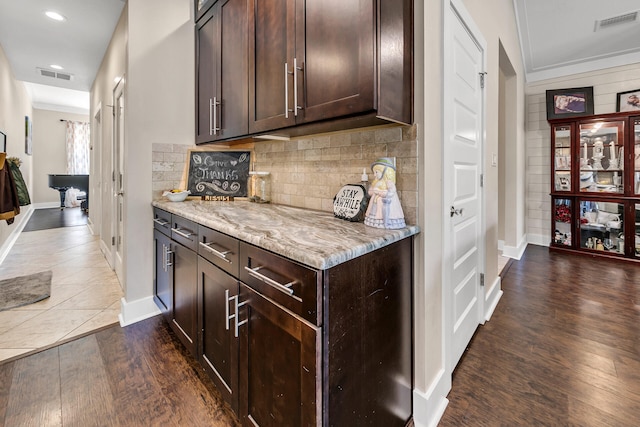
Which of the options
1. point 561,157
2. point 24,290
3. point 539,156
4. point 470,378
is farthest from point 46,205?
point 561,157

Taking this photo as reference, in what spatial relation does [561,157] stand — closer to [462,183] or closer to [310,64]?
[462,183]

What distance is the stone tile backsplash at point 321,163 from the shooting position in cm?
132

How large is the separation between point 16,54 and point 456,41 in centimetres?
556

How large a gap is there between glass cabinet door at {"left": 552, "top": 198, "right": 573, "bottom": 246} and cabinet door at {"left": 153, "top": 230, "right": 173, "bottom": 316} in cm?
490

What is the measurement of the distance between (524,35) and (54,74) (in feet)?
22.4

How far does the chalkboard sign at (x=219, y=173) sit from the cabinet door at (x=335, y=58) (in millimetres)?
1207

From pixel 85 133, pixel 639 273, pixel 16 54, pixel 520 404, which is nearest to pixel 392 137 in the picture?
pixel 520 404

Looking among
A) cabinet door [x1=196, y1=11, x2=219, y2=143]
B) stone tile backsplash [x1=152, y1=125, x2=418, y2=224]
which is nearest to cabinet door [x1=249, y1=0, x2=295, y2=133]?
stone tile backsplash [x1=152, y1=125, x2=418, y2=224]

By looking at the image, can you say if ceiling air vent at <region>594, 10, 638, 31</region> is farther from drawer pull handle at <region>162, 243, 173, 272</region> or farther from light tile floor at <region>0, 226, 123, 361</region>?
light tile floor at <region>0, 226, 123, 361</region>

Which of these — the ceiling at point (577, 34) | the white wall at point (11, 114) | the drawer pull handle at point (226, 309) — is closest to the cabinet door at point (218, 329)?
the drawer pull handle at point (226, 309)

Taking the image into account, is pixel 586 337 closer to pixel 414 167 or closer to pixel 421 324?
pixel 421 324

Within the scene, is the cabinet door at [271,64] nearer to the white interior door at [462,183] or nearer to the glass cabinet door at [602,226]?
the white interior door at [462,183]

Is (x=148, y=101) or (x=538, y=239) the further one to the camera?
(x=538, y=239)

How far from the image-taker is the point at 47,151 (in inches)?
335
